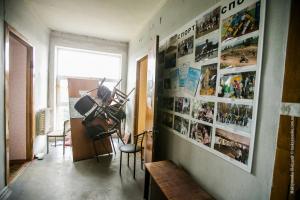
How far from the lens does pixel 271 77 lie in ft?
3.40

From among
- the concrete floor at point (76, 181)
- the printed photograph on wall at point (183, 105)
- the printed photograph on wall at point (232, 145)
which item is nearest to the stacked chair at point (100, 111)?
the concrete floor at point (76, 181)

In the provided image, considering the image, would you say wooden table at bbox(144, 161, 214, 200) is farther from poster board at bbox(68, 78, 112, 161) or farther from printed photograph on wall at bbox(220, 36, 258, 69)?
poster board at bbox(68, 78, 112, 161)

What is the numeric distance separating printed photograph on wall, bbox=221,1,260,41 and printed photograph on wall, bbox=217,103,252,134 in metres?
0.53

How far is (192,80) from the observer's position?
1816 millimetres

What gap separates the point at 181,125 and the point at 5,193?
237 centimetres

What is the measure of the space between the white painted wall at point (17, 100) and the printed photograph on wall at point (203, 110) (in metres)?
3.06

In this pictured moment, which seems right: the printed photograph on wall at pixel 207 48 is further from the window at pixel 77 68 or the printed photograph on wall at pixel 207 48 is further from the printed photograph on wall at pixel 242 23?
the window at pixel 77 68

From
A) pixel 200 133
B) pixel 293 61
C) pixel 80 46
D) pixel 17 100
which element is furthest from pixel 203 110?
pixel 80 46

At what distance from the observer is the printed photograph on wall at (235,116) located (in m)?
1.18

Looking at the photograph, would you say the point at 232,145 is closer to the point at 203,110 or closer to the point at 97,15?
the point at 203,110

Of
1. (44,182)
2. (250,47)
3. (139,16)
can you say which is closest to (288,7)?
(250,47)

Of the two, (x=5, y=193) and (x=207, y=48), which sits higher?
(x=207, y=48)

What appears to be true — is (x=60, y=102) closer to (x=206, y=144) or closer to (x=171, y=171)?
(x=171, y=171)

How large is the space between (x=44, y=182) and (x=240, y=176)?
2651 millimetres
